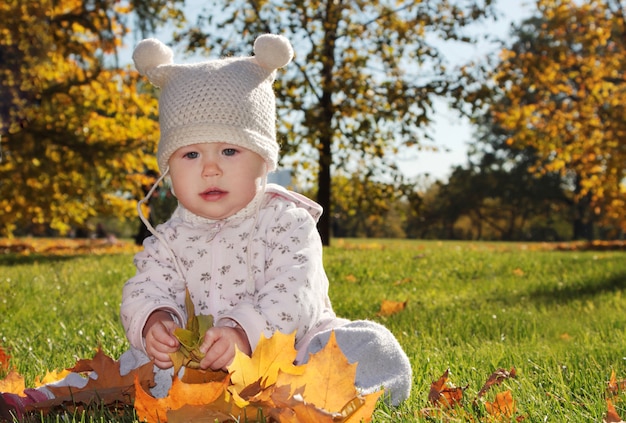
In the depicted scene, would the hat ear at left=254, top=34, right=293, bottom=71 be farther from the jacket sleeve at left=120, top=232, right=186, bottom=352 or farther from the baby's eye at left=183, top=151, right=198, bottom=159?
the jacket sleeve at left=120, top=232, right=186, bottom=352

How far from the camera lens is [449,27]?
35.2 feet

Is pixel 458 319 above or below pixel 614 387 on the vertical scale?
below

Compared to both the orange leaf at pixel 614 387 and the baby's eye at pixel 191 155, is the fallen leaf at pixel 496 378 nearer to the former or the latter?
the orange leaf at pixel 614 387

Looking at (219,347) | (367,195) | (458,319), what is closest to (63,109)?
(367,195)

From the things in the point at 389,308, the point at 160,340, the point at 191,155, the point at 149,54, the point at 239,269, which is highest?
the point at 149,54

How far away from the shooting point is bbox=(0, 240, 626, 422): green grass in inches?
91.0

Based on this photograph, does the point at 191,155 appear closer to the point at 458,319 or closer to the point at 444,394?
the point at 444,394

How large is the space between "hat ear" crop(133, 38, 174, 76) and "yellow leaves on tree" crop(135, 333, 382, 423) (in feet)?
4.25

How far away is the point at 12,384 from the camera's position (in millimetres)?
2105

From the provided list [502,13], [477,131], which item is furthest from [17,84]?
[477,131]

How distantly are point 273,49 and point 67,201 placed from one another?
1054 cm

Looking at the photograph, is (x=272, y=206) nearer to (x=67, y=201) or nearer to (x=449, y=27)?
(x=449, y=27)

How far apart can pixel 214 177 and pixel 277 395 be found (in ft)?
2.99

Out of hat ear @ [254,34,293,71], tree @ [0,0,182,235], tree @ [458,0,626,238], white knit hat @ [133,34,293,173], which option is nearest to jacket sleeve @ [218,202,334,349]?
white knit hat @ [133,34,293,173]
